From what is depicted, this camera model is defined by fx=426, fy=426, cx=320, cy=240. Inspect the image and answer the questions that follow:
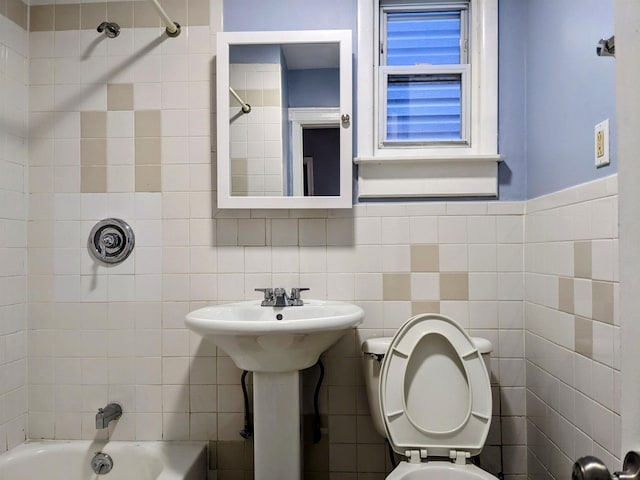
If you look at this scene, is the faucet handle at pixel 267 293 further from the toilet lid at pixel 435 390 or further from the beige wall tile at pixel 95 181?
the beige wall tile at pixel 95 181

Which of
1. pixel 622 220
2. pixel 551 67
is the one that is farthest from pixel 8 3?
pixel 622 220

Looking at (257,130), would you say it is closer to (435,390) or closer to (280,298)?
(280,298)

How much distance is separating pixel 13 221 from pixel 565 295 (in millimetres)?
1989

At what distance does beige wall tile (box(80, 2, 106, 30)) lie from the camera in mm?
1728

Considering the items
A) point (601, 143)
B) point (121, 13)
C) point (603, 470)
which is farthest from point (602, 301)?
point (121, 13)

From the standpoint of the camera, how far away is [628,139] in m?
0.54

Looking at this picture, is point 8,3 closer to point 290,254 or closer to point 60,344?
point 60,344

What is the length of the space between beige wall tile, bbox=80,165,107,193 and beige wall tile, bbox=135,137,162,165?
15 centimetres

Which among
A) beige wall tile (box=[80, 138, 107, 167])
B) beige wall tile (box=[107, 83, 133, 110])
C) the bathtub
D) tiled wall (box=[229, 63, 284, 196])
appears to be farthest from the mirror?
the bathtub

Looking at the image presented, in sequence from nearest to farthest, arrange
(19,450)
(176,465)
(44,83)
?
(176,465) → (19,450) → (44,83)

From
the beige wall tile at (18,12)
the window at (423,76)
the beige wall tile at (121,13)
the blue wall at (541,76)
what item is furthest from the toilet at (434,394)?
the beige wall tile at (18,12)

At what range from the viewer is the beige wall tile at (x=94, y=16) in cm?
173

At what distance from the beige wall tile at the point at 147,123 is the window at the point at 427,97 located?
81cm

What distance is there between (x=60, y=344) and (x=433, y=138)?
Answer: 172cm
